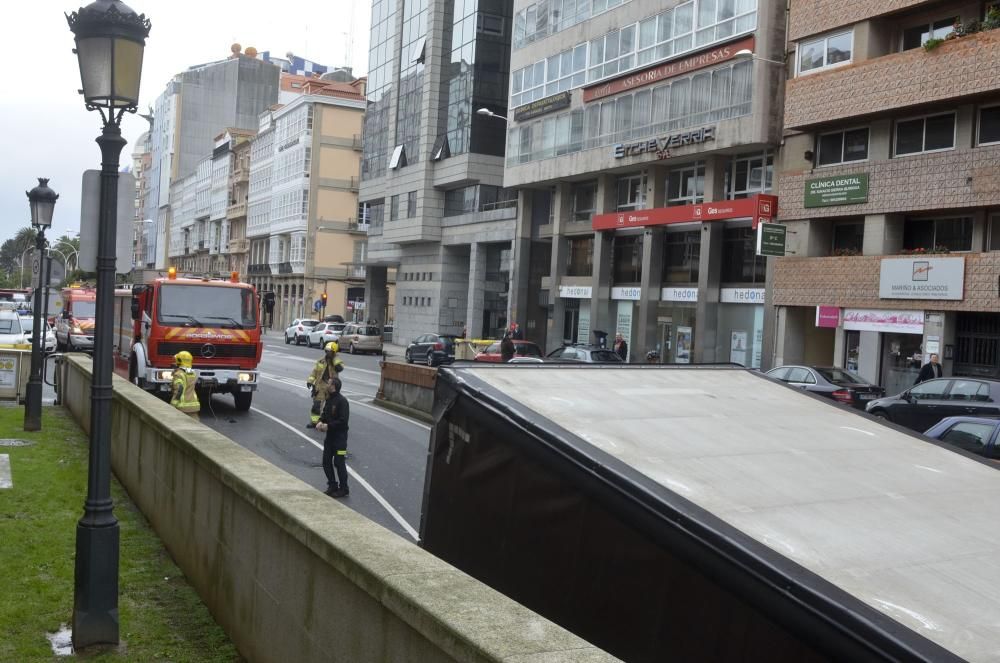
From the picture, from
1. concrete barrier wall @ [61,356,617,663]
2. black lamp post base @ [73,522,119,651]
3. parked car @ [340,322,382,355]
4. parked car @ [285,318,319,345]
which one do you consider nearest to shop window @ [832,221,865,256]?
parked car @ [340,322,382,355]

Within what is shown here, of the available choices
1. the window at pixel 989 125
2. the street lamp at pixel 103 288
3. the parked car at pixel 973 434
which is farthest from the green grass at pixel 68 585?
the window at pixel 989 125

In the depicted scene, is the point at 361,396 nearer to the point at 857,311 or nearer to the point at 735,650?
the point at 857,311

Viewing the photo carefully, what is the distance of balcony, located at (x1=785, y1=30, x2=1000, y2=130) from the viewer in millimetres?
28234

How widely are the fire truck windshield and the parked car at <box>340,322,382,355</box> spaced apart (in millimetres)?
34899

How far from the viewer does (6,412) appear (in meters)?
17.8

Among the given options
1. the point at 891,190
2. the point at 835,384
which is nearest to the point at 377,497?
the point at 835,384

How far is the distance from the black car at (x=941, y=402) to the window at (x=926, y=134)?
11625 millimetres

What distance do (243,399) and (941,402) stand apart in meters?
14.3

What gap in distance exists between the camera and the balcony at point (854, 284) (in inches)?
1134

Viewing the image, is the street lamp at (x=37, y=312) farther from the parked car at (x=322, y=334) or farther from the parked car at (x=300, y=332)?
the parked car at (x=300, y=332)

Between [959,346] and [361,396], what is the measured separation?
56.7ft

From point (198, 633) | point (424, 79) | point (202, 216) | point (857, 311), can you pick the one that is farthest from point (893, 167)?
point (202, 216)

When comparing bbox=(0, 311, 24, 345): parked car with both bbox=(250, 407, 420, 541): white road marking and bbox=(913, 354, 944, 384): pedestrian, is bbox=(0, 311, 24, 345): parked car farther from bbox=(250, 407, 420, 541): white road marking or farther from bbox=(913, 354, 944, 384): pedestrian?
bbox=(913, 354, 944, 384): pedestrian

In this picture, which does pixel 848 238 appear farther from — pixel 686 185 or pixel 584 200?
pixel 584 200
